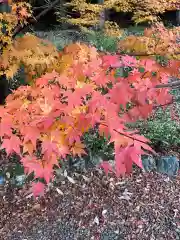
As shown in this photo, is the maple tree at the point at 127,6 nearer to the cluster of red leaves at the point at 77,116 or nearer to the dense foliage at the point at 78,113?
the dense foliage at the point at 78,113

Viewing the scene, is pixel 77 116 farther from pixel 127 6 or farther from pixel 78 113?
pixel 127 6

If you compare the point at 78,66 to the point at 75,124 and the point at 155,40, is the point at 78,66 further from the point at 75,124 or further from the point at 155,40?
the point at 155,40

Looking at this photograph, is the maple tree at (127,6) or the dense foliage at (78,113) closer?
the dense foliage at (78,113)

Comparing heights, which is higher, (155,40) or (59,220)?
(155,40)

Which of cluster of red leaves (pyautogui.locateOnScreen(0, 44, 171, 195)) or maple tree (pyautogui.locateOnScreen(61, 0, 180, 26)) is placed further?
maple tree (pyautogui.locateOnScreen(61, 0, 180, 26))

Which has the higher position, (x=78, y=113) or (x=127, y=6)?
(x=127, y=6)

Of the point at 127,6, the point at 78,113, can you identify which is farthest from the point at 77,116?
the point at 127,6

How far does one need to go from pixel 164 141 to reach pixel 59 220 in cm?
193

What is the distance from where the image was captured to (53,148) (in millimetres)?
2301

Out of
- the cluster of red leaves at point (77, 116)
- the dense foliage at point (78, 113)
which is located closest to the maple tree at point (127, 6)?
the dense foliage at point (78, 113)

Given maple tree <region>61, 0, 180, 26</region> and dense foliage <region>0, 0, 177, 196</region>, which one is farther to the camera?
maple tree <region>61, 0, 180, 26</region>

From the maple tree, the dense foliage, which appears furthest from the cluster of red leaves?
the maple tree

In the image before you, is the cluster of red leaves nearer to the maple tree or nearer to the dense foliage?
the dense foliage

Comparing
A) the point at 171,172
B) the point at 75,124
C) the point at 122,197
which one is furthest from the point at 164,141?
the point at 75,124
